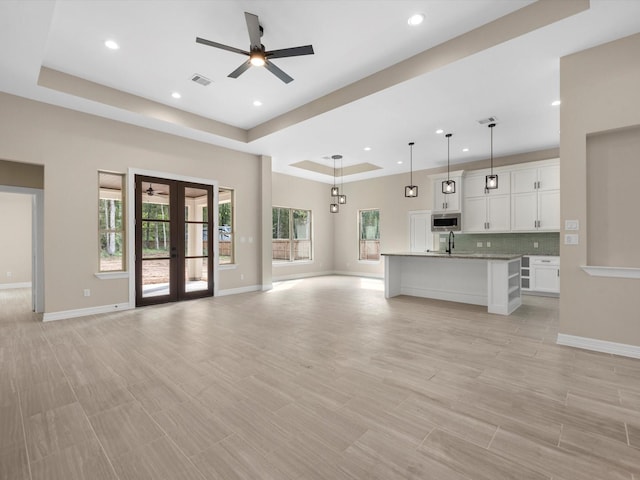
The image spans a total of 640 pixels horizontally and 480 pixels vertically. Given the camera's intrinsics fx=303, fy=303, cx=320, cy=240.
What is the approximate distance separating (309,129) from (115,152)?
3.42 m

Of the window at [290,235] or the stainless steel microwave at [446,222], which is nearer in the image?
the stainless steel microwave at [446,222]

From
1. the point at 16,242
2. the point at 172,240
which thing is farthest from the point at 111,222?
the point at 16,242

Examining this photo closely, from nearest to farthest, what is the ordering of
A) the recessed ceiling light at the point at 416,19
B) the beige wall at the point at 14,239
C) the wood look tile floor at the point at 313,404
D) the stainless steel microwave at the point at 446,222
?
the wood look tile floor at the point at 313,404
the recessed ceiling light at the point at 416,19
the stainless steel microwave at the point at 446,222
the beige wall at the point at 14,239

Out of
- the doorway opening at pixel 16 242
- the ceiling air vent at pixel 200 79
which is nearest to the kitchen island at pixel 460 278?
the ceiling air vent at pixel 200 79

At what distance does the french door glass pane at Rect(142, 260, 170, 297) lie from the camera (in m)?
5.64

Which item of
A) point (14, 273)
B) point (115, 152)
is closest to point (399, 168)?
point (115, 152)

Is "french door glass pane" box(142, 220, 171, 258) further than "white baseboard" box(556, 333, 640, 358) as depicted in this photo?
Yes

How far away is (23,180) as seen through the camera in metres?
5.14

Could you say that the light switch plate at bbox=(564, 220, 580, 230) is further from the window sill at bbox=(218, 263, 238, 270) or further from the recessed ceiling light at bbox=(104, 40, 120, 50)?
the window sill at bbox=(218, 263, 238, 270)

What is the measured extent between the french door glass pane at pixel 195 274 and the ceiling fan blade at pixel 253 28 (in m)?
4.36

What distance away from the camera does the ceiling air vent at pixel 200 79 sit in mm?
4367

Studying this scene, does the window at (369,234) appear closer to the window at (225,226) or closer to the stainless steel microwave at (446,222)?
the stainless steel microwave at (446,222)

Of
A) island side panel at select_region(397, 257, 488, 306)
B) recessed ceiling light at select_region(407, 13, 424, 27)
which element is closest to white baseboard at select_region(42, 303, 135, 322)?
island side panel at select_region(397, 257, 488, 306)

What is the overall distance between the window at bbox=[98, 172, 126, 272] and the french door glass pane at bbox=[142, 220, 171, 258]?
13.5 inches
